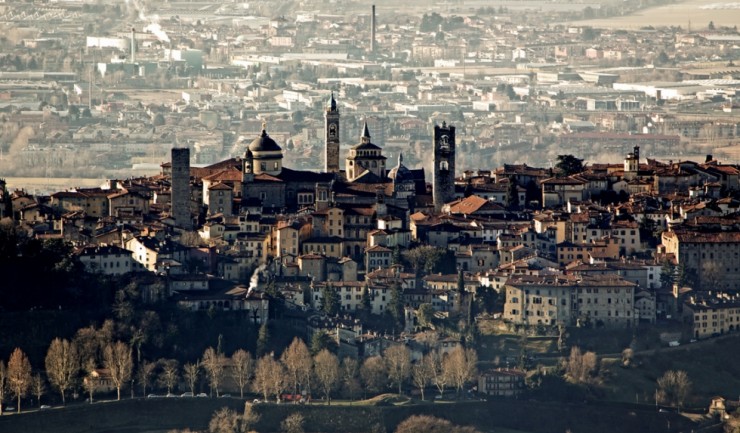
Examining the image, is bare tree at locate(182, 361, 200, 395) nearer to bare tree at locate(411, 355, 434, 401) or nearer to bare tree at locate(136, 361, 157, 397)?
bare tree at locate(136, 361, 157, 397)

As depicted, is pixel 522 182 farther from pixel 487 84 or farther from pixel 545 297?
pixel 487 84

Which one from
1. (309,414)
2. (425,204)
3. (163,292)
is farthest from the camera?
(425,204)

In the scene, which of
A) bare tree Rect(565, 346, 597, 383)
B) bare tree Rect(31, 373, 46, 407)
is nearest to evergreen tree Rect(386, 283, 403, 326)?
bare tree Rect(565, 346, 597, 383)

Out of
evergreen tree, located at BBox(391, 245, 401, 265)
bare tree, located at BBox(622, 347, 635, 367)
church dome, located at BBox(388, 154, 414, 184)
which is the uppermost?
church dome, located at BBox(388, 154, 414, 184)

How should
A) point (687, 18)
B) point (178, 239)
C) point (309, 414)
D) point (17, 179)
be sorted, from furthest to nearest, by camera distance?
1. point (687, 18)
2. point (17, 179)
3. point (178, 239)
4. point (309, 414)

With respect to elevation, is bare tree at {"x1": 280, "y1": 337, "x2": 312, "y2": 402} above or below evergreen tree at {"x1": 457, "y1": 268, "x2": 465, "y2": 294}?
below

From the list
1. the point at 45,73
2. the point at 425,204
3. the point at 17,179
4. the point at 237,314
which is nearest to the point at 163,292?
the point at 237,314
